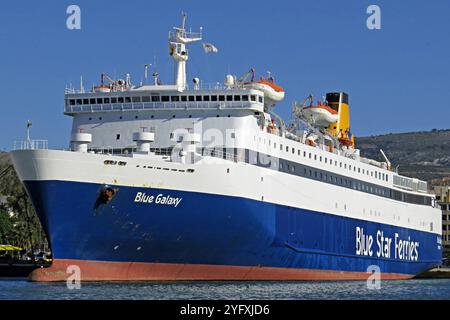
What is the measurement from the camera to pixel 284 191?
4247 cm

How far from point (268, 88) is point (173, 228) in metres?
10.5

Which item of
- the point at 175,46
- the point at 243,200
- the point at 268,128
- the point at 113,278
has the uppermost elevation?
the point at 175,46

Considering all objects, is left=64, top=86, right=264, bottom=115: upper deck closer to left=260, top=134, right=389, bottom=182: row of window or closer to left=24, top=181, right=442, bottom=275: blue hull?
left=260, top=134, right=389, bottom=182: row of window

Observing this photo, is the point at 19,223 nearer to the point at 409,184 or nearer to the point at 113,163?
the point at 409,184

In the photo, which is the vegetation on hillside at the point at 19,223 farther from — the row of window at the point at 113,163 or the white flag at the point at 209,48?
the row of window at the point at 113,163

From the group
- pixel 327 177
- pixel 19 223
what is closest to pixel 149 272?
pixel 327 177

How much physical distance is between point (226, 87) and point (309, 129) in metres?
9.17

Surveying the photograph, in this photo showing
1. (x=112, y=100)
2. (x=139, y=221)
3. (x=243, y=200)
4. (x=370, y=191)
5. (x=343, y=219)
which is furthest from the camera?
(x=370, y=191)

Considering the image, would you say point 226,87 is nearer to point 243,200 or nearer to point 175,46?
point 175,46

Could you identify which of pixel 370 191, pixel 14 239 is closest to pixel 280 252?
pixel 370 191

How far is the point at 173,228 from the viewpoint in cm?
3597

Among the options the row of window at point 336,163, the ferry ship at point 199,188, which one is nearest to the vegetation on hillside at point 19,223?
the row of window at point 336,163

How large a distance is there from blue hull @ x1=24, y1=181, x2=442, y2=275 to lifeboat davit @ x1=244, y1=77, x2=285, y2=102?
5348 mm

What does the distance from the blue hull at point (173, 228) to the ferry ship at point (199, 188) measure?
46 mm
